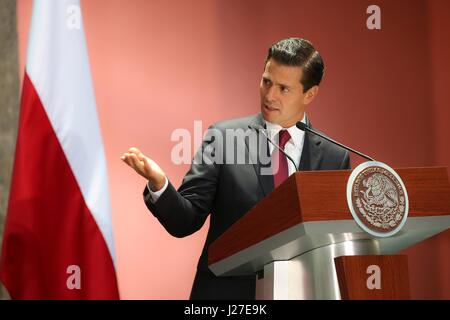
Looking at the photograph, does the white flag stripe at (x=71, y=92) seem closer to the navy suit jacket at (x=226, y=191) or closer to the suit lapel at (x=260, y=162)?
the navy suit jacket at (x=226, y=191)

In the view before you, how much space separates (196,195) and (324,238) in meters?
0.74

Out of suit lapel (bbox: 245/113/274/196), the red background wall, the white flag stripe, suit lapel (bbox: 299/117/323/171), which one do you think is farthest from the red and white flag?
suit lapel (bbox: 299/117/323/171)

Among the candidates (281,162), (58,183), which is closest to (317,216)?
(281,162)

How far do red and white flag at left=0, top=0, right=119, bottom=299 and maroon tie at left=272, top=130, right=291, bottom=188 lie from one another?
0.70 m

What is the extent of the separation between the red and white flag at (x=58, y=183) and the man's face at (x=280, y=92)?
662 mm

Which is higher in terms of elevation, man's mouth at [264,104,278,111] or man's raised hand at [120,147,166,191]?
man's mouth at [264,104,278,111]

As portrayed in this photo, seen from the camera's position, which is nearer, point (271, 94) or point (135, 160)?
point (135, 160)

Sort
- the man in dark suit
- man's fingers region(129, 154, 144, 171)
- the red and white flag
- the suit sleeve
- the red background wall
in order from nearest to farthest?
man's fingers region(129, 154, 144, 171)
the suit sleeve
the man in dark suit
the red and white flag
the red background wall

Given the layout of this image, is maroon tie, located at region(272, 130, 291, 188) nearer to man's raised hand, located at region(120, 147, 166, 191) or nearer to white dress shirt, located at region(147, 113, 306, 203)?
white dress shirt, located at region(147, 113, 306, 203)

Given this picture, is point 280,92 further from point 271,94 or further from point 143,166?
point 143,166

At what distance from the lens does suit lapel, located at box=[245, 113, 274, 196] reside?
1.78 m

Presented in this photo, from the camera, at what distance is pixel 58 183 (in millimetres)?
2176

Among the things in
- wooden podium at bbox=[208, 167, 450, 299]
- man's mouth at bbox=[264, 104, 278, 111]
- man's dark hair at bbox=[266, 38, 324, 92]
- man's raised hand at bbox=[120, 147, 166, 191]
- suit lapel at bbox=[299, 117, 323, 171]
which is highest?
man's dark hair at bbox=[266, 38, 324, 92]

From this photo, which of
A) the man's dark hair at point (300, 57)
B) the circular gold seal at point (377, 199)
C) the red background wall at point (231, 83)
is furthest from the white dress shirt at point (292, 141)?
the red background wall at point (231, 83)
